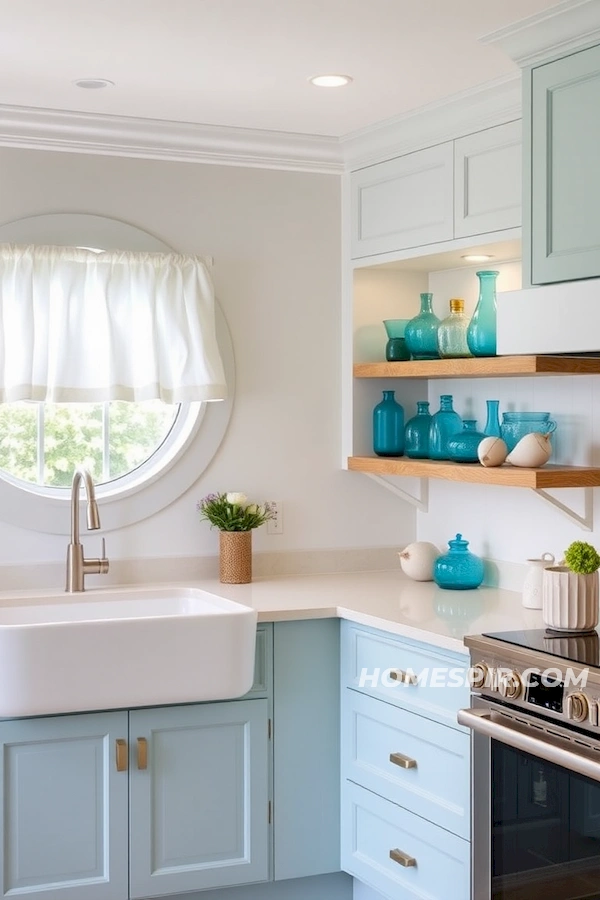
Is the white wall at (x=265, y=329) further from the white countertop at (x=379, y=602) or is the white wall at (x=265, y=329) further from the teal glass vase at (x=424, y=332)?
the teal glass vase at (x=424, y=332)

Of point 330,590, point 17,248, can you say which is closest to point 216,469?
point 330,590

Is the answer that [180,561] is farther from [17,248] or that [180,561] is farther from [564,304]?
[564,304]

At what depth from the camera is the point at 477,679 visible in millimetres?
2699

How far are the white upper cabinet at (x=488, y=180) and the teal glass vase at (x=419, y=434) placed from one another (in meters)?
0.67

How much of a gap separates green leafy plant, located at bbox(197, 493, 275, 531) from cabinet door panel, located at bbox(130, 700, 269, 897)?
0.65 metres

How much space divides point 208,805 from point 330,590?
0.75 metres

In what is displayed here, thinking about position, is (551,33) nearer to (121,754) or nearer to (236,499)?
(236,499)

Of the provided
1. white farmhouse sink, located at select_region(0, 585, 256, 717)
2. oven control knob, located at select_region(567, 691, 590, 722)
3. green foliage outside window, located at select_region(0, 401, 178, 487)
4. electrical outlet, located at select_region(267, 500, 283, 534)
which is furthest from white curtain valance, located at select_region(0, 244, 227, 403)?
oven control knob, located at select_region(567, 691, 590, 722)

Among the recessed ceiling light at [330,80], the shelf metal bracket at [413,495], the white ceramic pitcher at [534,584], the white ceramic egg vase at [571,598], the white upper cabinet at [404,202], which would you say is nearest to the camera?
the white ceramic egg vase at [571,598]

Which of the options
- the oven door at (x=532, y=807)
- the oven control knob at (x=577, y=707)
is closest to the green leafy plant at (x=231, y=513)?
the oven door at (x=532, y=807)

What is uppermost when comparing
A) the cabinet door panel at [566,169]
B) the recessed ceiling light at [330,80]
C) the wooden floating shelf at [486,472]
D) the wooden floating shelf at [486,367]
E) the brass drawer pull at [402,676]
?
the recessed ceiling light at [330,80]

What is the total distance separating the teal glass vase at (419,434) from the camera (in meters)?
3.75

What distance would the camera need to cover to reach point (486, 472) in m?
3.20

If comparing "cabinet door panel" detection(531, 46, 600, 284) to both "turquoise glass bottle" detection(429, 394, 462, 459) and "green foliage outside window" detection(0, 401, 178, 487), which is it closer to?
"turquoise glass bottle" detection(429, 394, 462, 459)
